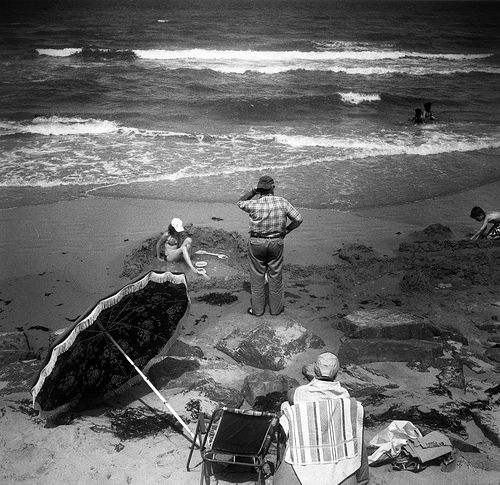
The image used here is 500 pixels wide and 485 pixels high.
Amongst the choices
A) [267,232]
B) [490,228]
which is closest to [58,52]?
[490,228]

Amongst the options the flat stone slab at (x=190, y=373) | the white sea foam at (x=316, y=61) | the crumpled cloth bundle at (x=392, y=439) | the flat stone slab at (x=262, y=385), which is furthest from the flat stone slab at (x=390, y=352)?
the white sea foam at (x=316, y=61)

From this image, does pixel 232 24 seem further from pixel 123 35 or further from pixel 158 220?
pixel 158 220

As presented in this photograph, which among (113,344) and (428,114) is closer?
(113,344)

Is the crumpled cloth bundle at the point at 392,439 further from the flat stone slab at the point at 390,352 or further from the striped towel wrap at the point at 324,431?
the flat stone slab at the point at 390,352

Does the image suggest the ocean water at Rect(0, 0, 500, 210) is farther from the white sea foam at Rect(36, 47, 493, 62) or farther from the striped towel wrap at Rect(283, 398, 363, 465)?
the striped towel wrap at Rect(283, 398, 363, 465)

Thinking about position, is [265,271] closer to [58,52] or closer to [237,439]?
[237,439]

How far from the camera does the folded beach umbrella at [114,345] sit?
4.14 m

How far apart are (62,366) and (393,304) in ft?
15.4

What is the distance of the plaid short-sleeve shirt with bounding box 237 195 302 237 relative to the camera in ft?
20.6

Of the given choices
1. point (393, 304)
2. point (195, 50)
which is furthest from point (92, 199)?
point (195, 50)

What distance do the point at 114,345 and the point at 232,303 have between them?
9.39 ft

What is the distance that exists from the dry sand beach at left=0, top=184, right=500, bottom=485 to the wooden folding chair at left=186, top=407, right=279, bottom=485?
241mm

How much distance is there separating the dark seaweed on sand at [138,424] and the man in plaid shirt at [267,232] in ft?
7.22

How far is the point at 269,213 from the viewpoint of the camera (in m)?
6.29
